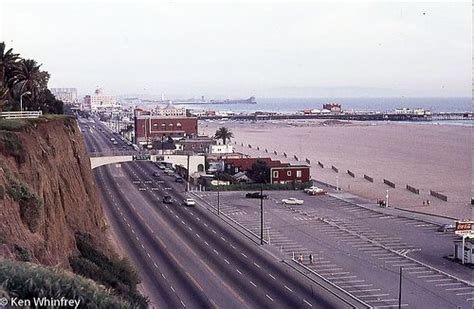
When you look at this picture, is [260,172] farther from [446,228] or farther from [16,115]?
[16,115]

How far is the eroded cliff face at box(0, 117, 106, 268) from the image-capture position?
1666 centimetres

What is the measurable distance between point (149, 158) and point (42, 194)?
126 ft

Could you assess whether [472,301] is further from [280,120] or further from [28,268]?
[280,120]

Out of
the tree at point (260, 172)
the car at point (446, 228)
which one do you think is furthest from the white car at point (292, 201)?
the car at point (446, 228)

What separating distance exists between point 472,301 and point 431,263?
19.6ft

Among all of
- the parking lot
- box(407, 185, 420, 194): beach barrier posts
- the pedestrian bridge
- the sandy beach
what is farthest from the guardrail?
box(407, 185, 420, 194): beach barrier posts

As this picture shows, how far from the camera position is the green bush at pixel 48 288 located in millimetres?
7727

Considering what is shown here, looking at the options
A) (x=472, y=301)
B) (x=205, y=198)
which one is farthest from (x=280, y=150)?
(x=472, y=301)

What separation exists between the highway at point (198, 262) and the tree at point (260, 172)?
12120 mm

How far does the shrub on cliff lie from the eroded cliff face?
0.43m

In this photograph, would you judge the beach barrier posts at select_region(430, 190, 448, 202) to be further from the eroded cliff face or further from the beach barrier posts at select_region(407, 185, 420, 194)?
the eroded cliff face

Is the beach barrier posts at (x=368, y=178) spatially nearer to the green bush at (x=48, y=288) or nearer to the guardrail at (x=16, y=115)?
the guardrail at (x=16, y=115)

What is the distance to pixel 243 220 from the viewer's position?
41.3 meters

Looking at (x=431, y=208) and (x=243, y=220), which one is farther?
(x=431, y=208)
